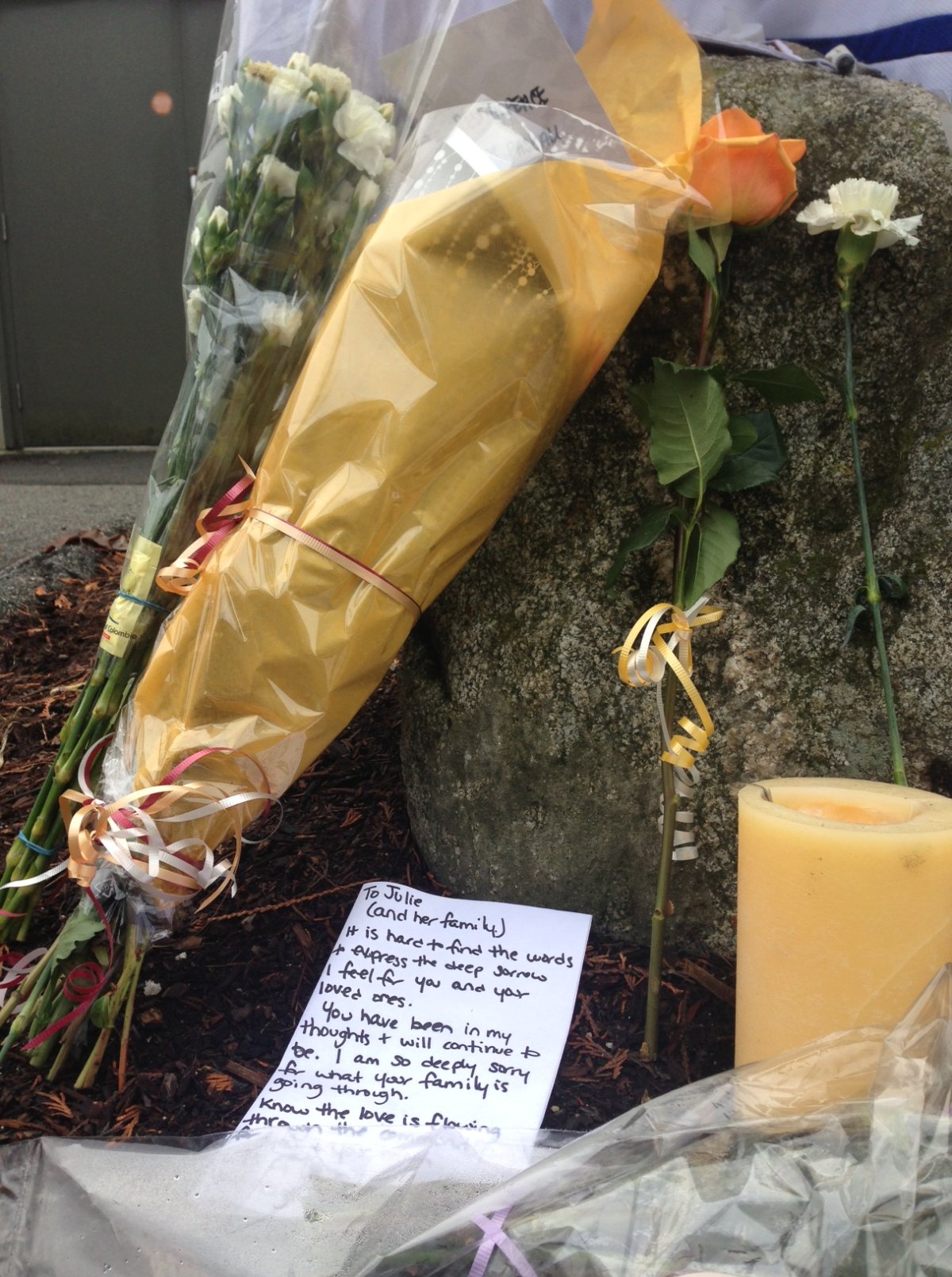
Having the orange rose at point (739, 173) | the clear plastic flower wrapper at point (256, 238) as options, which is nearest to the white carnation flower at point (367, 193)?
the clear plastic flower wrapper at point (256, 238)

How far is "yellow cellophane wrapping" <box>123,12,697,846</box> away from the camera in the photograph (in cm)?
115

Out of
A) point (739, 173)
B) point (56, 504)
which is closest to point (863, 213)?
point (739, 173)

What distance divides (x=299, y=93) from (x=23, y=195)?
561cm

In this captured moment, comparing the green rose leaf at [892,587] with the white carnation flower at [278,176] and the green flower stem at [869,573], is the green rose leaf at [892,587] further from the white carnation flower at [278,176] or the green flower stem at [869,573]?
the white carnation flower at [278,176]

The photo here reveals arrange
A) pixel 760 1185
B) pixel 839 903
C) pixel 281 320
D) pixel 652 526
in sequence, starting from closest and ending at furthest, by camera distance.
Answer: pixel 760 1185 → pixel 839 903 → pixel 652 526 → pixel 281 320

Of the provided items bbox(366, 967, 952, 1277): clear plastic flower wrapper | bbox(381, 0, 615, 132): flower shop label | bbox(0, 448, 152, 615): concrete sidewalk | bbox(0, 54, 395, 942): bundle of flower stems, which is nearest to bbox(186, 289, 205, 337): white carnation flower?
bbox(0, 54, 395, 942): bundle of flower stems

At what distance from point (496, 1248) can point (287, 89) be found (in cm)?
125

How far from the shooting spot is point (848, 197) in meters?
1.12

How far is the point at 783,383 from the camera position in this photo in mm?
1174

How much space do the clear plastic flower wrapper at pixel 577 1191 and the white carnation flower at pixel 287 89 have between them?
1.18 metres

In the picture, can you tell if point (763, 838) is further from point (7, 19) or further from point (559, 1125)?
point (7, 19)

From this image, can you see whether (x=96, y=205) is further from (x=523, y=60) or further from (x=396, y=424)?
(x=396, y=424)

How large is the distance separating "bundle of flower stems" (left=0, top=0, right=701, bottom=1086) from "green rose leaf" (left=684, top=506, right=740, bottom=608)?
232mm

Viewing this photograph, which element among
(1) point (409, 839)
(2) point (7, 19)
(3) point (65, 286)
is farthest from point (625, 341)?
(2) point (7, 19)
